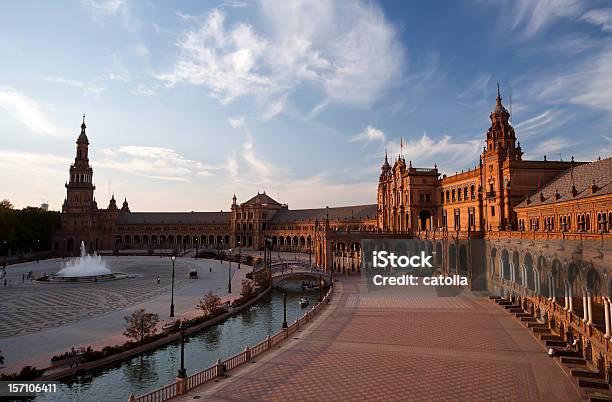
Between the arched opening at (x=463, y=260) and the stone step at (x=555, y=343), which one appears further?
the arched opening at (x=463, y=260)

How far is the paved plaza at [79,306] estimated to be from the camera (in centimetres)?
3523

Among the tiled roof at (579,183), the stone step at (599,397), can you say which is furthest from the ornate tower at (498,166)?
the stone step at (599,397)

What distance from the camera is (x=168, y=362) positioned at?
33781mm

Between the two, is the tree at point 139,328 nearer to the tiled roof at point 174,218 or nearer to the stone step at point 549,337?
the stone step at point 549,337

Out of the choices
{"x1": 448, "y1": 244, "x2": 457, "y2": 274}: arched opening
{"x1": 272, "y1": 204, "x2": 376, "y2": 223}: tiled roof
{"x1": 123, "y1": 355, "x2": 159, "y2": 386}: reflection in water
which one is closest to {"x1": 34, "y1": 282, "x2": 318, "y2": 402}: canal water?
{"x1": 123, "y1": 355, "x2": 159, "y2": 386}: reflection in water

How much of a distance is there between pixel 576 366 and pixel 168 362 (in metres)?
28.9

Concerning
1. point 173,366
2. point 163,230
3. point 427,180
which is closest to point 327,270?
point 427,180

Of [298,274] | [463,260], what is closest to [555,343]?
[463,260]

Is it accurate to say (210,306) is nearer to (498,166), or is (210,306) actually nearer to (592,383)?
(592,383)

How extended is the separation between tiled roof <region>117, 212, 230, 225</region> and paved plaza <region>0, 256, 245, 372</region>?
58301mm

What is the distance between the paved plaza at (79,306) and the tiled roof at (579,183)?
141 feet

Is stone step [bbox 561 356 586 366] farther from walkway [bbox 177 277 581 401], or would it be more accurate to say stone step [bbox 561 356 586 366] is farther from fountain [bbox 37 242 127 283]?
fountain [bbox 37 242 127 283]

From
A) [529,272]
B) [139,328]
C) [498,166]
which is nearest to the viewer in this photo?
[139,328]

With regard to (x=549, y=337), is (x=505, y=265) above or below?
above
